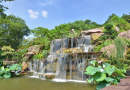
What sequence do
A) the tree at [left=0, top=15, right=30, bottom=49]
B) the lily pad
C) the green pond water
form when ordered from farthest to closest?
1. the tree at [left=0, top=15, right=30, bottom=49]
2. the green pond water
3. the lily pad

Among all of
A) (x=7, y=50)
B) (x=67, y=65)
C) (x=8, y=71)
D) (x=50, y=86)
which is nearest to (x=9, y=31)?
(x=7, y=50)

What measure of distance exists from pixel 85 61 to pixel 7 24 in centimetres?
1550

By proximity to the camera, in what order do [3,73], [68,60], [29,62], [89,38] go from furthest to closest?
[89,38], [29,62], [3,73], [68,60]

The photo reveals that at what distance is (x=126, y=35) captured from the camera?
26.1ft

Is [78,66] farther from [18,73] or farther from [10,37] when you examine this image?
[10,37]

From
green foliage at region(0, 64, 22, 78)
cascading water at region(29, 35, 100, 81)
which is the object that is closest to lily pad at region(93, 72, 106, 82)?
cascading water at region(29, 35, 100, 81)

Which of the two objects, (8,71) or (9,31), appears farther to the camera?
(9,31)

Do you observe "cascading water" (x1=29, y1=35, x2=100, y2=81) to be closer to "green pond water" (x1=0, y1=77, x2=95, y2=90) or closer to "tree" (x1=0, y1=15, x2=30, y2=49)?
"green pond water" (x1=0, y1=77, x2=95, y2=90)

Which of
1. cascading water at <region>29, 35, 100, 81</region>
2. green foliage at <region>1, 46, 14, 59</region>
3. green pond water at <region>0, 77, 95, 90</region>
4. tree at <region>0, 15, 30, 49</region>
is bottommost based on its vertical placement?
green pond water at <region>0, 77, 95, 90</region>

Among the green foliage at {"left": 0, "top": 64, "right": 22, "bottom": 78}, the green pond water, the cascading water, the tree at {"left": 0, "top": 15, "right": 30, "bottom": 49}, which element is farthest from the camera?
the tree at {"left": 0, "top": 15, "right": 30, "bottom": 49}

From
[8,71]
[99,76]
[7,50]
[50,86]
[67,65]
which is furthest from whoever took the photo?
[7,50]

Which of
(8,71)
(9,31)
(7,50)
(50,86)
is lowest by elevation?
(50,86)

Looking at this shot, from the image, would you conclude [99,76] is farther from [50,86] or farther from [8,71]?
[8,71]

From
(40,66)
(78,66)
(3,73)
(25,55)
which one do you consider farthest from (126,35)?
(3,73)
